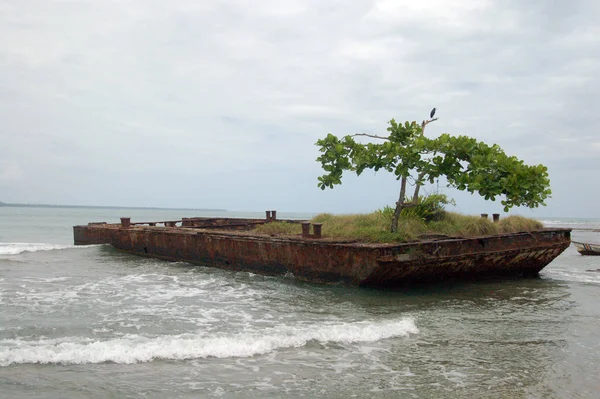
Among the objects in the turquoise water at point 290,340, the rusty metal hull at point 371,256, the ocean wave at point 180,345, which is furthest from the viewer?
the rusty metal hull at point 371,256

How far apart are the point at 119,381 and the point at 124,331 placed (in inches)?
89.9

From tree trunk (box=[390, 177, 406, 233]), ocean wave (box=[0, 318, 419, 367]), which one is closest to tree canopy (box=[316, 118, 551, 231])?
tree trunk (box=[390, 177, 406, 233])

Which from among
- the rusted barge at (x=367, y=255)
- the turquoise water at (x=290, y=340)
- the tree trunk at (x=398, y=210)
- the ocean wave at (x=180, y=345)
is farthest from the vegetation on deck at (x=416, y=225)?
the ocean wave at (x=180, y=345)

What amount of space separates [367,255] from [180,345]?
495cm

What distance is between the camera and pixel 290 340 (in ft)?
24.3

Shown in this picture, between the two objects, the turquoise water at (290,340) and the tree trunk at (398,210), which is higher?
the tree trunk at (398,210)

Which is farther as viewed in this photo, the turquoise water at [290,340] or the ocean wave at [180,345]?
the ocean wave at [180,345]

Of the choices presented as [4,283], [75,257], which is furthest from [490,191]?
[75,257]

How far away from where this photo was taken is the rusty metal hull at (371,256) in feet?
35.9

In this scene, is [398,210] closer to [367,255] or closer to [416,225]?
[416,225]

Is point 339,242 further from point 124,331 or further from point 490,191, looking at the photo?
point 124,331

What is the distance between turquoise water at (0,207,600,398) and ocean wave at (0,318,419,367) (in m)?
0.03

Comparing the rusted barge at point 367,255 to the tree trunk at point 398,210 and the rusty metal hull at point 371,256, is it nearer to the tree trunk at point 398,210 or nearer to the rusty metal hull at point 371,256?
the rusty metal hull at point 371,256

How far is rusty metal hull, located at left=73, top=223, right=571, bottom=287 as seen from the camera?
10930 mm
